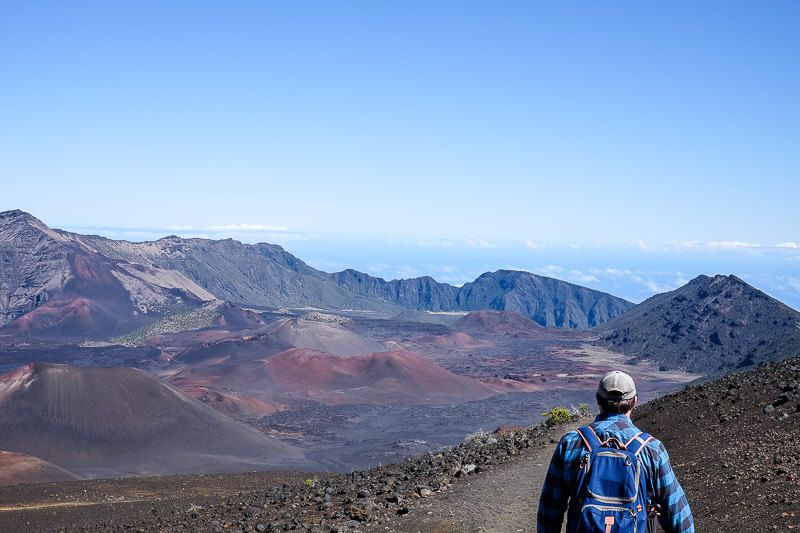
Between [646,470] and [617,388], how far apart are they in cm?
45

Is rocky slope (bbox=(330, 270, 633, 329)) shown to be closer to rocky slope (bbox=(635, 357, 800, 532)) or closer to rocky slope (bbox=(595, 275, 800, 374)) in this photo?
rocky slope (bbox=(595, 275, 800, 374))

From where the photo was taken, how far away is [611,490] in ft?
13.7

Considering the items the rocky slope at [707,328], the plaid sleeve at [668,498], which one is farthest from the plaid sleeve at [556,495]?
the rocky slope at [707,328]

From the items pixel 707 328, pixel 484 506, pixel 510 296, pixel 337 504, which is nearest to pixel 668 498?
Answer: pixel 484 506

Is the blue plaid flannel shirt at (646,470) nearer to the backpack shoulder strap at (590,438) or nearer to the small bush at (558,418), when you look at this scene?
the backpack shoulder strap at (590,438)

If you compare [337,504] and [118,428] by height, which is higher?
[337,504]

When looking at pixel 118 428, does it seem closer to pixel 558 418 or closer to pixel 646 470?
pixel 558 418

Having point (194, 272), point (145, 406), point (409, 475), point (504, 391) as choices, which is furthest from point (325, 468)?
point (194, 272)

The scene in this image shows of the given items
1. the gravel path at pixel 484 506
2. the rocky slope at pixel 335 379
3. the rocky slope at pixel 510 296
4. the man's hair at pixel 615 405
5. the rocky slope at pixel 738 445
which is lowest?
the rocky slope at pixel 335 379

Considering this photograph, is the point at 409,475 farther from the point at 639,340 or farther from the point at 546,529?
the point at 639,340

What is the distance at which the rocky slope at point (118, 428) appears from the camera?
37.5 metres

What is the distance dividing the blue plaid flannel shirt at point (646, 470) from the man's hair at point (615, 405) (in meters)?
0.04

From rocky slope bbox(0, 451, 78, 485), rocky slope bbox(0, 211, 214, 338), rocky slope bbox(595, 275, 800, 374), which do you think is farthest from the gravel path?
rocky slope bbox(0, 211, 214, 338)

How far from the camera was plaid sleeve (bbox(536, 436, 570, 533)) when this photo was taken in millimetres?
4293
